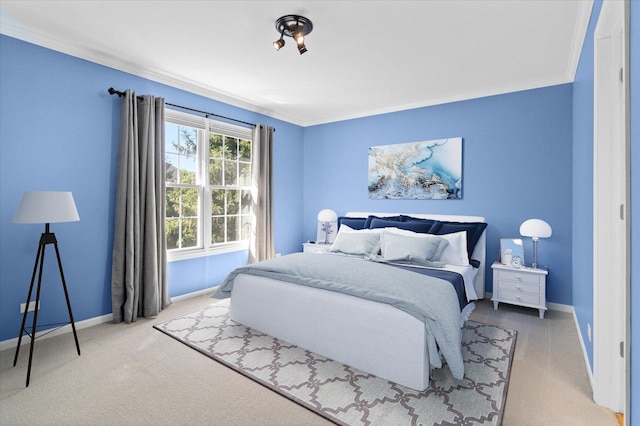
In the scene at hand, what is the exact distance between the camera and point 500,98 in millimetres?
3951

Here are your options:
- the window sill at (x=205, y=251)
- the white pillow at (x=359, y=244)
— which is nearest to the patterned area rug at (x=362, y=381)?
the window sill at (x=205, y=251)

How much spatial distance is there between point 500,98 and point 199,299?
14.5 ft

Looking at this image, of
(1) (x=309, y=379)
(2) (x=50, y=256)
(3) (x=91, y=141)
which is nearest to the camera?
(1) (x=309, y=379)

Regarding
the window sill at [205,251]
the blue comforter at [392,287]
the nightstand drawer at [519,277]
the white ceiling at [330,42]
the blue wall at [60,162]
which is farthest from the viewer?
the window sill at [205,251]

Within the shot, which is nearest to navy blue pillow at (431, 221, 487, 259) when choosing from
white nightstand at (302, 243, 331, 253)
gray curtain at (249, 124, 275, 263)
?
white nightstand at (302, 243, 331, 253)

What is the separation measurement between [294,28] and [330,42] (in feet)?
1.48

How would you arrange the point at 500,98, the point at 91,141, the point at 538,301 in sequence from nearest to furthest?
the point at 91,141, the point at 538,301, the point at 500,98

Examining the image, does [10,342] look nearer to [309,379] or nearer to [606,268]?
[309,379]

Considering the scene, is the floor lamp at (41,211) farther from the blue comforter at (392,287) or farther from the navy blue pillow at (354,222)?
the navy blue pillow at (354,222)

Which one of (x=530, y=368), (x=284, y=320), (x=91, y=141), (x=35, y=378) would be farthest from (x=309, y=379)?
(x=91, y=141)

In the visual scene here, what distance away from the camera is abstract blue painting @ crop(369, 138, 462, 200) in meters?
4.27

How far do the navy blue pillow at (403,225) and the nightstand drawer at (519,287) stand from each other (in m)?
0.99

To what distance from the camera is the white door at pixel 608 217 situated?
190cm

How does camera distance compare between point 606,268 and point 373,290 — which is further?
point 373,290
